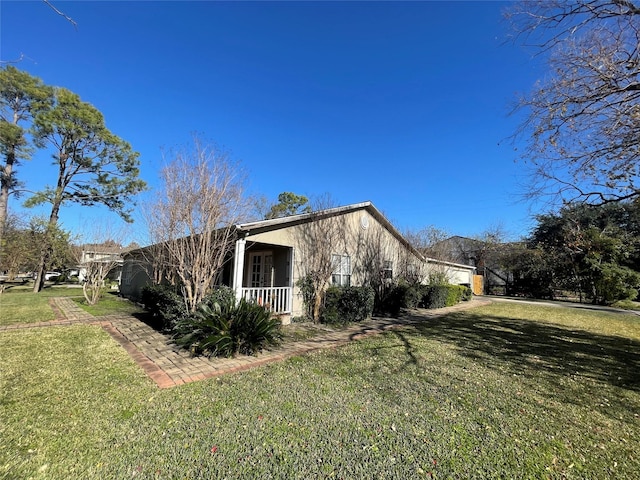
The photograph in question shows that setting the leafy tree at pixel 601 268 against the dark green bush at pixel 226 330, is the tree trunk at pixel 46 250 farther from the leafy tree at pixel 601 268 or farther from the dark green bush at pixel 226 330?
the leafy tree at pixel 601 268

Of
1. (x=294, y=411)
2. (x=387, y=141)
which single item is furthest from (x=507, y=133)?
(x=387, y=141)

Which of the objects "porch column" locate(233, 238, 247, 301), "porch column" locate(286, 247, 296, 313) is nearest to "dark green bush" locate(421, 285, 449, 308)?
"porch column" locate(286, 247, 296, 313)

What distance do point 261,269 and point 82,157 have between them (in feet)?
58.9

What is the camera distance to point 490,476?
8.35 ft

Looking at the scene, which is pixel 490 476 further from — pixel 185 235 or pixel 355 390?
pixel 185 235

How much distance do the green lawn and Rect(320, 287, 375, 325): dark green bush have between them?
3.69 metres

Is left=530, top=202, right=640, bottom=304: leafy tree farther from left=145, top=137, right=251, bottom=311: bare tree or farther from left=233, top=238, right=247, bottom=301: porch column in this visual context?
left=145, top=137, right=251, bottom=311: bare tree

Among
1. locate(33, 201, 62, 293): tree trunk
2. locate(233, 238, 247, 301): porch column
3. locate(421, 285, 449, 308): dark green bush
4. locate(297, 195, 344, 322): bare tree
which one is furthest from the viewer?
locate(33, 201, 62, 293): tree trunk

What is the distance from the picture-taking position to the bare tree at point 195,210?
7.22m

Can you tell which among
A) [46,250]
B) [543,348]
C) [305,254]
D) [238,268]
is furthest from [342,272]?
[46,250]

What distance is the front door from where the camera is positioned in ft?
37.5

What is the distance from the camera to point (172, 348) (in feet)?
20.3

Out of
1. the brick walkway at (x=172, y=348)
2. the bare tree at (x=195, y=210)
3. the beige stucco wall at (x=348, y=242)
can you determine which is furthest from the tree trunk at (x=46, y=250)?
the beige stucco wall at (x=348, y=242)

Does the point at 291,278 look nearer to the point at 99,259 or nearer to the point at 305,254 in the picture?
the point at 305,254
